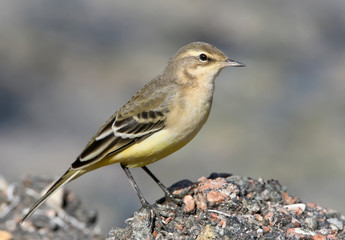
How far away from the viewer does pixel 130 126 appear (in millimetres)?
8336

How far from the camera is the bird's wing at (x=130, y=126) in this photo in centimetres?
823

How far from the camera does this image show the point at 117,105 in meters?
21.5

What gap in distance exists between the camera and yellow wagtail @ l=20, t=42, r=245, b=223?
8.05m

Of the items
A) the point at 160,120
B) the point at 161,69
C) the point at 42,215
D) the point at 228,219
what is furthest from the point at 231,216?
the point at 161,69

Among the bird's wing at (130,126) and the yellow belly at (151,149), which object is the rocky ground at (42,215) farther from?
the yellow belly at (151,149)

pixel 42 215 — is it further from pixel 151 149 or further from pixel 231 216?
pixel 231 216

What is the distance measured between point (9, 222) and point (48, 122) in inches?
424

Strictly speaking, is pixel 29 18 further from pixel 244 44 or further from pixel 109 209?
pixel 109 209

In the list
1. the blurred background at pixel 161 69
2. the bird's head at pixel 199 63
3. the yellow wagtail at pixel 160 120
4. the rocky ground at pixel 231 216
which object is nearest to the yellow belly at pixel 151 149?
the yellow wagtail at pixel 160 120

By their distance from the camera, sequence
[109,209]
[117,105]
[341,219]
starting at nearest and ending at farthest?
1. [341,219]
2. [109,209]
3. [117,105]

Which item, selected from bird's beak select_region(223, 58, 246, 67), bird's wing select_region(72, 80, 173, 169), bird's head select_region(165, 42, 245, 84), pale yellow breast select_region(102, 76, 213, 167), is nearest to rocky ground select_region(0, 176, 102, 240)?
bird's wing select_region(72, 80, 173, 169)

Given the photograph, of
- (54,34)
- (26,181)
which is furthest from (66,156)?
A: (54,34)

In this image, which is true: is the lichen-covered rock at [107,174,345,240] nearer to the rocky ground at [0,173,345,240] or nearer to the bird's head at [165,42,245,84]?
the rocky ground at [0,173,345,240]

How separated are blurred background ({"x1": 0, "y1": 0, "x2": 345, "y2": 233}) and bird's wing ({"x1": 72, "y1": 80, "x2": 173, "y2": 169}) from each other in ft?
12.4
